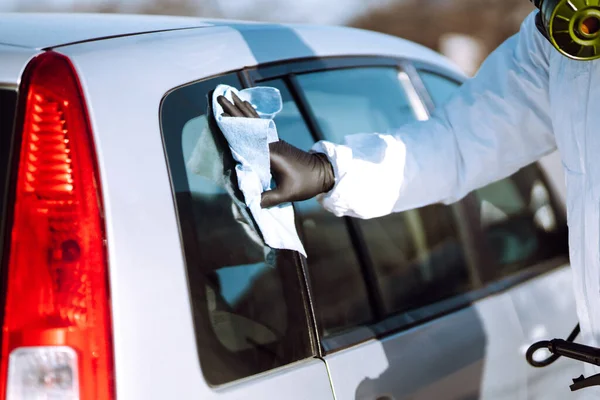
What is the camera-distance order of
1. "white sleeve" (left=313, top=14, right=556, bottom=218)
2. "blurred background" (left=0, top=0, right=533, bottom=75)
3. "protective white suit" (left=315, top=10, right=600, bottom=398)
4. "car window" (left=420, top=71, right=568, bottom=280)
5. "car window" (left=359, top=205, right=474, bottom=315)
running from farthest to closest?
"blurred background" (left=0, top=0, right=533, bottom=75) → "car window" (left=420, top=71, right=568, bottom=280) → "car window" (left=359, top=205, right=474, bottom=315) → "white sleeve" (left=313, top=14, right=556, bottom=218) → "protective white suit" (left=315, top=10, right=600, bottom=398)

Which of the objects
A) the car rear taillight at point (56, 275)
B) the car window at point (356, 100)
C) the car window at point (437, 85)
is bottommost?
the car rear taillight at point (56, 275)

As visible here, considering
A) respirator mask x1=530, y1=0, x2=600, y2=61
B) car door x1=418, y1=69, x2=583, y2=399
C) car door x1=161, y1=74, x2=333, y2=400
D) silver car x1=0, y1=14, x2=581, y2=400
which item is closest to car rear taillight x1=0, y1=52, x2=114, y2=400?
silver car x1=0, y1=14, x2=581, y2=400

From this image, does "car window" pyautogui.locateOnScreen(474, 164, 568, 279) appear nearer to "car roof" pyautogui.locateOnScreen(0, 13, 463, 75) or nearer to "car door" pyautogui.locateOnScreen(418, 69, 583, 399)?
"car door" pyautogui.locateOnScreen(418, 69, 583, 399)

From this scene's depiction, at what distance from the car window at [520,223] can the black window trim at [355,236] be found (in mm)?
44

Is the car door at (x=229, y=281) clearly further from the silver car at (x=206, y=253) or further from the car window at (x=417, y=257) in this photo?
the car window at (x=417, y=257)

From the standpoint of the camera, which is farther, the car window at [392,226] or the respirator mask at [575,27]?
the car window at [392,226]

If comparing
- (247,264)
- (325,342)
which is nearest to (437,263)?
(325,342)

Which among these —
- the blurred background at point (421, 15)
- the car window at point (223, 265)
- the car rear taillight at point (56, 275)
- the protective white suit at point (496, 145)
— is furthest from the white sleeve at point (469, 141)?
the blurred background at point (421, 15)

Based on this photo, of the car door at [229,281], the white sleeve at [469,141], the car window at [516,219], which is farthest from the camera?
the car window at [516,219]

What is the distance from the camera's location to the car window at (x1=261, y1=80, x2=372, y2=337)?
1.80 meters

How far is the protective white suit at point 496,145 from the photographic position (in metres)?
1.71

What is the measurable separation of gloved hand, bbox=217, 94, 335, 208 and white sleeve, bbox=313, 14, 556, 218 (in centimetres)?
6

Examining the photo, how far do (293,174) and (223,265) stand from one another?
0.86ft

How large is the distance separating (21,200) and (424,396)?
99cm
